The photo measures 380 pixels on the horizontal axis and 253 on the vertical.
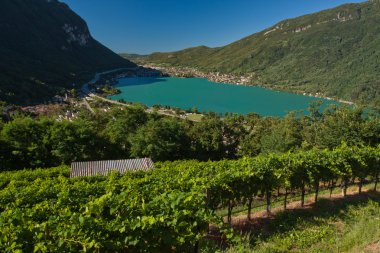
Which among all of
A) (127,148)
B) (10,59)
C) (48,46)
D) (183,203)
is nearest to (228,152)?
(127,148)

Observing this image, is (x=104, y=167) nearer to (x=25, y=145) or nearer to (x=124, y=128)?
(x=25, y=145)

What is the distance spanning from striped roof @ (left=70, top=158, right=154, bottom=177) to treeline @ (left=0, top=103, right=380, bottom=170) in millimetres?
8473

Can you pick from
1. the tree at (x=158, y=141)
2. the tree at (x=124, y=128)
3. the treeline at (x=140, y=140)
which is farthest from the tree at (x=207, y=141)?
the tree at (x=124, y=128)

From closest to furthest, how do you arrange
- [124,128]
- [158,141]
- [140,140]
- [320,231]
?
[320,231] → [140,140] → [158,141] → [124,128]

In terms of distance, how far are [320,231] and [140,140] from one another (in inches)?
986

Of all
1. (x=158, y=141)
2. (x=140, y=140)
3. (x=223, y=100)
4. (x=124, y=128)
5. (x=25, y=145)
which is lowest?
(x=223, y=100)

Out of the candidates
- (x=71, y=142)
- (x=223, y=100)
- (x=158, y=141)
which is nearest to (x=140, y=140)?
(x=158, y=141)

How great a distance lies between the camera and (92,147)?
103 feet

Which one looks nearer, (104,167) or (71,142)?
(104,167)

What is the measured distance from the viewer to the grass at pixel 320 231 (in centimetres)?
800

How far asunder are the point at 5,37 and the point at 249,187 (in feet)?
574

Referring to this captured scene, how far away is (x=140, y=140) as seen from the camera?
32.6 m

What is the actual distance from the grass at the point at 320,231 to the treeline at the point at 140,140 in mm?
14259

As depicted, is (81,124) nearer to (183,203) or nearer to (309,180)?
(309,180)
